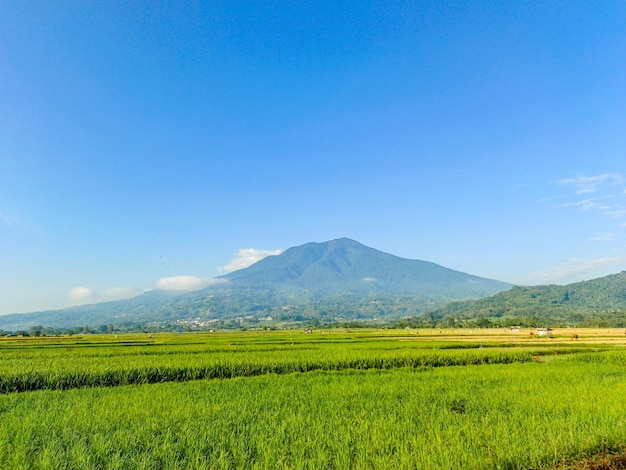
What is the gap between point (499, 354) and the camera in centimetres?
2403

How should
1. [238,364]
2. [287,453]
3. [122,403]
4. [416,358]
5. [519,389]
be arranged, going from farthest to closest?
1. [416,358]
2. [238,364]
3. [519,389]
4. [122,403]
5. [287,453]

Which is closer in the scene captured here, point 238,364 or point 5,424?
point 5,424

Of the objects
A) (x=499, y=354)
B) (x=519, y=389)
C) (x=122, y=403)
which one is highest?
(x=122, y=403)

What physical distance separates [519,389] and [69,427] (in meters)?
11.7

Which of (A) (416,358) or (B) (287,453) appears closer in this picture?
(B) (287,453)

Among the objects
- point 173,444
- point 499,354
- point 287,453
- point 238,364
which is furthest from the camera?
point 499,354

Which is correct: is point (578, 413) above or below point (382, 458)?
below

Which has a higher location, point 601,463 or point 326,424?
point 326,424

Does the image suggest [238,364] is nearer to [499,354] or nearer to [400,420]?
[400,420]

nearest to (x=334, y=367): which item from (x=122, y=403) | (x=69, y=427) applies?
(x=122, y=403)

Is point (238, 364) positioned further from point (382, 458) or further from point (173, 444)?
point (382, 458)

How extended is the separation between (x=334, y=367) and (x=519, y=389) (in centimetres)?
1077

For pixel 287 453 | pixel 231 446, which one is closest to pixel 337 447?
pixel 287 453

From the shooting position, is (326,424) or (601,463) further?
(326,424)
